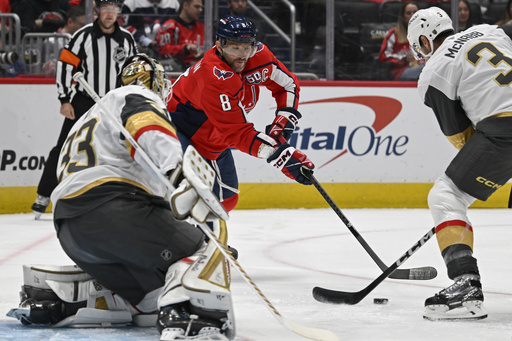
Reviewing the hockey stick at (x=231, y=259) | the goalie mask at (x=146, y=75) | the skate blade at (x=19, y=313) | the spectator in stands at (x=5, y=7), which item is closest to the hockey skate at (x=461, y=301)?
the hockey stick at (x=231, y=259)

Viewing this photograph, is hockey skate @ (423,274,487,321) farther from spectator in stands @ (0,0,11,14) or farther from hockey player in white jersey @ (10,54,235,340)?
spectator in stands @ (0,0,11,14)

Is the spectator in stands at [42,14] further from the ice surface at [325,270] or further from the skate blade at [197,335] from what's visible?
the skate blade at [197,335]

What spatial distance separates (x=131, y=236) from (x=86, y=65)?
3301 millimetres

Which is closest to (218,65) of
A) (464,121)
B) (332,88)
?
(464,121)

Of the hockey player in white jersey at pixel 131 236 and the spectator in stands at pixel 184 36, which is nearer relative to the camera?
the hockey player in white jersey at pixel 131 236

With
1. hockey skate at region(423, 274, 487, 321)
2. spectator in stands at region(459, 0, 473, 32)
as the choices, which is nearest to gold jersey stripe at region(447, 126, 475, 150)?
hockey skate at region(423, 274, 487, 321)

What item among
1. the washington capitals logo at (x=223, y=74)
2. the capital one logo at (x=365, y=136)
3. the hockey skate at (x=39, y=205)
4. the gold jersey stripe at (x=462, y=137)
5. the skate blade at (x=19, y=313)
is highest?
the washington capitals logo at (x=223, y=74)

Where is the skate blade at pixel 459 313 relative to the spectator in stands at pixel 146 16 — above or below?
below

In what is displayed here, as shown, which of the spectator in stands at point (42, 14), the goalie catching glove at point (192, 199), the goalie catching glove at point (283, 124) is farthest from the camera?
the spectator in stands at point (42, 14)

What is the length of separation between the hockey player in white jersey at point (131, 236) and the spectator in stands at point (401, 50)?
4.10 meters

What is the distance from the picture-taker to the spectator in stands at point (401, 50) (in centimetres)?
642

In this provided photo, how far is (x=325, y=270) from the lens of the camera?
3812 millimetres

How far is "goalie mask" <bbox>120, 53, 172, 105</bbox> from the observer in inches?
99.1

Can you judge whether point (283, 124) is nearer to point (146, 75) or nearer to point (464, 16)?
point (146, 75)
